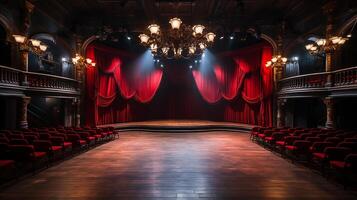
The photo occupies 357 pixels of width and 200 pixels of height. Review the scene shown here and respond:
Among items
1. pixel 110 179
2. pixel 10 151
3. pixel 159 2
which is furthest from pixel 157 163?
pixel 159 2

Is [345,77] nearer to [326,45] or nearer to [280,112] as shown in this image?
[326,45]

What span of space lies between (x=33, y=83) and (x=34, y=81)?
0.11 m

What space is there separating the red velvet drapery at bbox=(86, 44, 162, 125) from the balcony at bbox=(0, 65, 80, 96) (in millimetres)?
1493

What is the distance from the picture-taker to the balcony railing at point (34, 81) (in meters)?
9.38

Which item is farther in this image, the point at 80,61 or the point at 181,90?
the point at 181,90

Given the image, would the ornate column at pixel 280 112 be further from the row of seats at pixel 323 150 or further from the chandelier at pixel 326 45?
the row of seats at pixel 323 150

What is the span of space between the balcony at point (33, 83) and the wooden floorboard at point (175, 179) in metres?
4.28

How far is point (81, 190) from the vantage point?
4836 millimetres

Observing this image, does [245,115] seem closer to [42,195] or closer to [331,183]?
[331,183]

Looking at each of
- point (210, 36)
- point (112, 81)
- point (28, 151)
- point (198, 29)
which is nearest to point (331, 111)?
point (210, 36)

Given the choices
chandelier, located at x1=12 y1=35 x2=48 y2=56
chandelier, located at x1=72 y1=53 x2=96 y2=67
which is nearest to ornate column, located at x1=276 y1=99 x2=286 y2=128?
chandelier, located at x1=72 y1=53 x2=96 y2=67

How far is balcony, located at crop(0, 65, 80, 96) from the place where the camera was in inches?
368

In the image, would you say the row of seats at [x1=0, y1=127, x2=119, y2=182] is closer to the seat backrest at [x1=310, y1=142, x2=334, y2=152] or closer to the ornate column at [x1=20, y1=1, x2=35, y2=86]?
the ornate column at [x1=20, y1=1, x2=35, y2=86]

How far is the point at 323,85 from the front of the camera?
11039 mm
